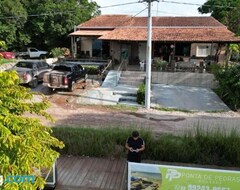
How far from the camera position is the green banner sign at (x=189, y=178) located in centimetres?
593

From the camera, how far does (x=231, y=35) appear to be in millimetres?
23344

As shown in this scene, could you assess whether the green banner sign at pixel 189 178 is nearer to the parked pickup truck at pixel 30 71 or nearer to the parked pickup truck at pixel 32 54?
the parked pickup truck at pixel 30 71

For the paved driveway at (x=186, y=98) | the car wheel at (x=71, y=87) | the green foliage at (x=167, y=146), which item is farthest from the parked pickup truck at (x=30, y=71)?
the green foliage at (x=167, y=146)

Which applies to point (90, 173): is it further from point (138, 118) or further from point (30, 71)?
point (30, 71)

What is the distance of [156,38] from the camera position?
23703 mm

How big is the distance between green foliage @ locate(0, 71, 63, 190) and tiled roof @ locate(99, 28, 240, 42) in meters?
20.2

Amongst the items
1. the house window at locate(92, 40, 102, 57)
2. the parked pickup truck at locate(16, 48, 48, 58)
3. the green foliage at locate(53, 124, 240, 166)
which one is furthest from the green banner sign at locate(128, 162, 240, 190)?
the parked pickup truck at locate(16, 48, 48, 58)

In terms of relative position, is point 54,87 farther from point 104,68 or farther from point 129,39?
point 129,39

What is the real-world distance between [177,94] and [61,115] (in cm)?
831

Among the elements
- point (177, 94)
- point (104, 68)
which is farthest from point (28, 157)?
point (104, 68)

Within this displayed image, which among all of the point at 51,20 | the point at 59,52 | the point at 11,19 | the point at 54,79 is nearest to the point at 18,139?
the point at 54,79

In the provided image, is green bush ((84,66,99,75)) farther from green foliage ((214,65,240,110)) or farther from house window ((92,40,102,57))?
green foliage ((214,65,240,110))

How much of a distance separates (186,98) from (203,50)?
893cm

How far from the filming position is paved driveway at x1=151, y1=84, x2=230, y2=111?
1712cm
